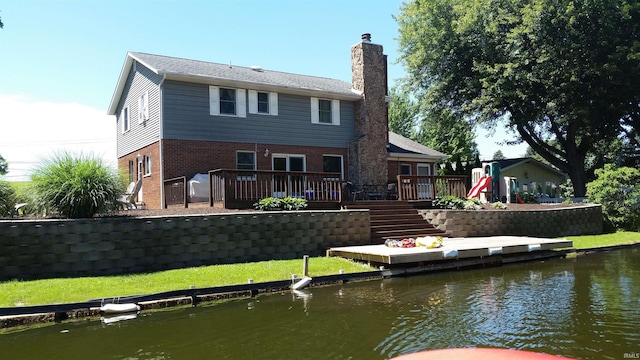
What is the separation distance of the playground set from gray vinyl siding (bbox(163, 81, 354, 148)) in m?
6.00

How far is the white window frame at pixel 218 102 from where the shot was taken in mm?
17578

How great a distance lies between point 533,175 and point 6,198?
3452 centimetres

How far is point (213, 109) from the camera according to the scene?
17.6 metres

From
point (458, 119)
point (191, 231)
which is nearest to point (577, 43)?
point (458, 119)

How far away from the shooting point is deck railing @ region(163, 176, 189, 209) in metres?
15.4

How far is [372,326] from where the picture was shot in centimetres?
667

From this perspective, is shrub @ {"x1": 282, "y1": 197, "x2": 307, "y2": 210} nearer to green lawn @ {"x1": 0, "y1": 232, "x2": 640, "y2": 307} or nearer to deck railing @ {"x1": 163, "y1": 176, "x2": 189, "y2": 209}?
green lawn @ {"x1": 0, "y1": 232, "x2": 640, "y2": 307}

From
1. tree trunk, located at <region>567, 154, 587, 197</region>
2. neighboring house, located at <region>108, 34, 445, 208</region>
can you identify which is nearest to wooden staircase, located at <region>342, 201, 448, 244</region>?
neighboring house, located at <region>108, 34, 445, 208</region>

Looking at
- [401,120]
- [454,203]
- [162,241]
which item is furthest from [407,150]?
[401,120]

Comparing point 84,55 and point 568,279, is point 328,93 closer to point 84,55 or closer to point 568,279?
point 84,55

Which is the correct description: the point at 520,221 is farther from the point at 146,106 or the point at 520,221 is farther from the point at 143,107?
Result: the point at 143,107

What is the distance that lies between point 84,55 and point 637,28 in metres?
26.8

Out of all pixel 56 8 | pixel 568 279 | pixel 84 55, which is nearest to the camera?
pixel 568 279

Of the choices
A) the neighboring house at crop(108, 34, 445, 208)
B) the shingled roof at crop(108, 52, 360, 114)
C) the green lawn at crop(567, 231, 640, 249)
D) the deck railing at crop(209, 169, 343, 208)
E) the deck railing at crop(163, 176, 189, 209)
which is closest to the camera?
the deck railing at crop(209, 169, 343, 208)
